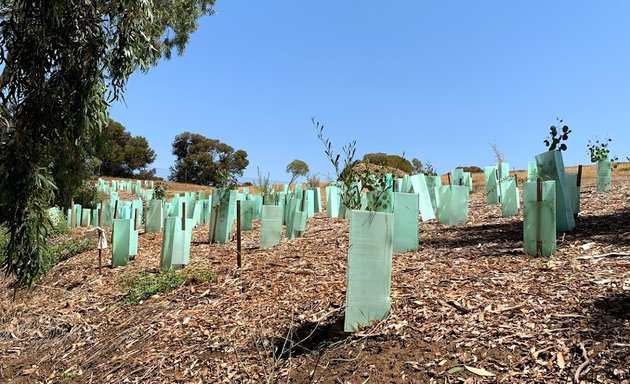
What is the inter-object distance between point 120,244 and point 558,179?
5721 mm

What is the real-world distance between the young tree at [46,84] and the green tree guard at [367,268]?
3125 mm

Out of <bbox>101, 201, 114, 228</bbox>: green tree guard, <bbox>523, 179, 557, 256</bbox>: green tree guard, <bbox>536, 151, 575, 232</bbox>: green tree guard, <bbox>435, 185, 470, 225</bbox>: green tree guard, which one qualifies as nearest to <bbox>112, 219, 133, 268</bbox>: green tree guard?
<bbox>435, 185, 470, 225</bbox>: green tree guard

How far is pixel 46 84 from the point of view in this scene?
488cm

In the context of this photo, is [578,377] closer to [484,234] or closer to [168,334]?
[168,334]

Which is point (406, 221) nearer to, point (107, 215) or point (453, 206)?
point (453, 206)

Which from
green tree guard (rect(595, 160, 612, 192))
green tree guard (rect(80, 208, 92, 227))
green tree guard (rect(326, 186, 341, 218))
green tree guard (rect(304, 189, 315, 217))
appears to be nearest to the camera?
green tree guard (rect(326, 186, 341, 218))


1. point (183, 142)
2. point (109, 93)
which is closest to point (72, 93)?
point (109, 93)

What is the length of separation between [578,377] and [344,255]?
10.3 ft

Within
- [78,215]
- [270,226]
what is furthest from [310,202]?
[78,215]

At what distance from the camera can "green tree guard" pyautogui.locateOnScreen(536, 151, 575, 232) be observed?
559 centimetres

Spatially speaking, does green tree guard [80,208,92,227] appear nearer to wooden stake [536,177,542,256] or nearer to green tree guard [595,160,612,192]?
green tree guard [595,160,612,192]

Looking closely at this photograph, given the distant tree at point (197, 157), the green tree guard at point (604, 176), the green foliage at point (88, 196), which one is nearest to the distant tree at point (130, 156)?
the distant tree at point (197, 157)

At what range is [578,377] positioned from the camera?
8.55 ft

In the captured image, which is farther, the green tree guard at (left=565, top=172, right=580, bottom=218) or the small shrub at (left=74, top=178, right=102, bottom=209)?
the small shrub at (left=74, top=178, right=102, bottom=209)
